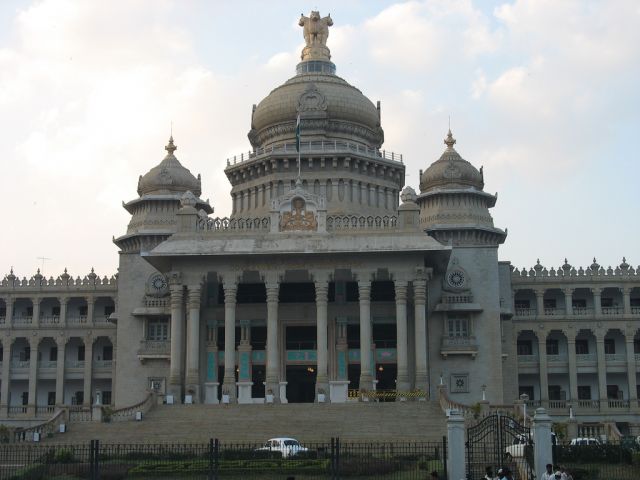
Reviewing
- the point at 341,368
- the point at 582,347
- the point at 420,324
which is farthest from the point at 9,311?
the point at 582,347

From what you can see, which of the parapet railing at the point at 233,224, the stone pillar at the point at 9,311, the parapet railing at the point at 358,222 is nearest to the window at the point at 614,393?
the parapet railing at the point at 358,222

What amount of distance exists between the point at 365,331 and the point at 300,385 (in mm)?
7537

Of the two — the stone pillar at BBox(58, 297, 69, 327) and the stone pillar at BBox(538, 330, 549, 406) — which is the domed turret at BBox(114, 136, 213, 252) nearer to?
the stone pillar at BBox(58, 297, 69, 327)

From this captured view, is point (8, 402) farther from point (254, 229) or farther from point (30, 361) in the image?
point (254, 229)

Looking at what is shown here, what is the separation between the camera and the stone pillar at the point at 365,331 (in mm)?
55422

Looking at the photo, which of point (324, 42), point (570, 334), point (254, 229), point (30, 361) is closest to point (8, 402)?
point (30, 361)

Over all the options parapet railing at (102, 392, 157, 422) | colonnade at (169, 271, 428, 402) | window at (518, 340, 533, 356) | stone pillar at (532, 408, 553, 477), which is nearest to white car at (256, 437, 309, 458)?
stone pillar at (532, 408, 553, 477)

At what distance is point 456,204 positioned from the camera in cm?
6850

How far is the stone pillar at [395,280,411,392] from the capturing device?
55.7 meters

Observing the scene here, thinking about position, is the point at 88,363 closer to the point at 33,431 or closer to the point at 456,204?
the point at 33,431

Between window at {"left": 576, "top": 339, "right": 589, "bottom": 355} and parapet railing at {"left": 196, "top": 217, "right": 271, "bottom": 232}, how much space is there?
28.2 metres

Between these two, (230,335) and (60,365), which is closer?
(230,335)

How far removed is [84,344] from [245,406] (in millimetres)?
28466

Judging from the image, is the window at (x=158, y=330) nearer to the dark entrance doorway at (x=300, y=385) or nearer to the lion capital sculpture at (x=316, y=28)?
the dark entrance doorway at (x=300, y=385)
